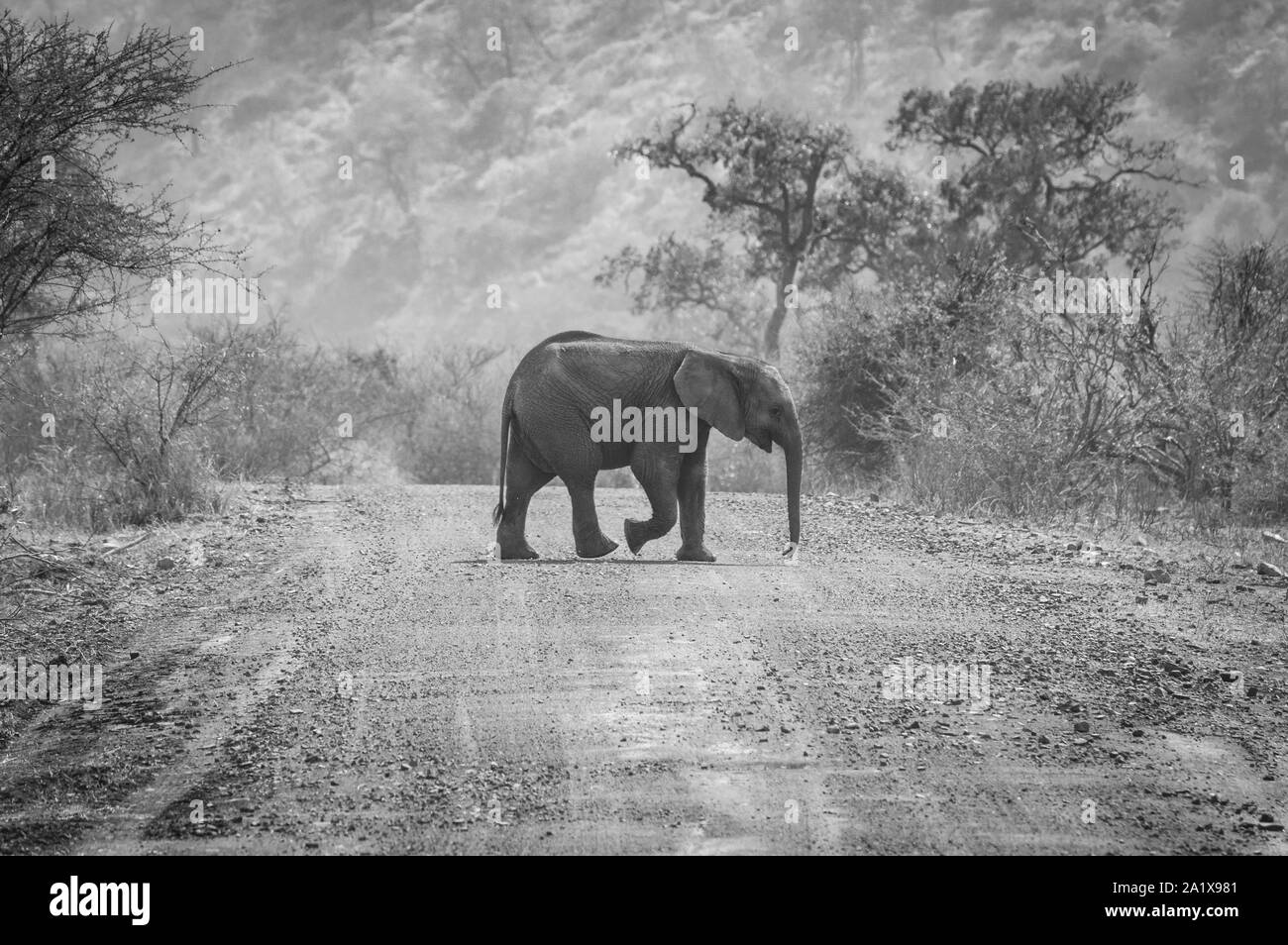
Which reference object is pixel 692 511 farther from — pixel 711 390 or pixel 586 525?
pixel 711 390

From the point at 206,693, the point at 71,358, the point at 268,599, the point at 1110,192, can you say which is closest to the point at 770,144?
the point at 1110,192

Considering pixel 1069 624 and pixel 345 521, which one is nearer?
pixel 1069 624

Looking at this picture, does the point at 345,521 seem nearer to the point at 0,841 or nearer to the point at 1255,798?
the point at 0,841

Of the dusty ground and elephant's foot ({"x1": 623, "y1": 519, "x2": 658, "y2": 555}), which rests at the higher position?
elephant's foot ({"x1": 623, "y1": 519, "x2": 658, "y2": 555})

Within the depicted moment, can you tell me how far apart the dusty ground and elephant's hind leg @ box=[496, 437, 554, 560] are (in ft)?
1.30

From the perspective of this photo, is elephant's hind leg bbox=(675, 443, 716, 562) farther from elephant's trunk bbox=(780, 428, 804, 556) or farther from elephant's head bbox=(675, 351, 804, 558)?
elephant's trunk bbox=(780, 428, 804, 556)

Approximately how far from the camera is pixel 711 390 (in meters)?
11.5

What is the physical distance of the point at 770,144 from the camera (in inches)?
1342

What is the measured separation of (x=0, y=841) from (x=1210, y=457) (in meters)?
14.0

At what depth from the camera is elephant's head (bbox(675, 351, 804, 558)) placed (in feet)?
37.6

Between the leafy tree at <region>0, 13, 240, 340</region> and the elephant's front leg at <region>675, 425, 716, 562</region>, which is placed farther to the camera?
the elephant's front leg at <region>675, 425, 716, 562</region>

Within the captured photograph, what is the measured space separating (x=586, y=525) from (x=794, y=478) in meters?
1.65

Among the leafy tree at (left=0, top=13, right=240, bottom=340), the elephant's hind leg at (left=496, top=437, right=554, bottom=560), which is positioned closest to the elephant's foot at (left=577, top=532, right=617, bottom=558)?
the elephant's hind leg at (left=496, top=437, right=554, bottom=560)

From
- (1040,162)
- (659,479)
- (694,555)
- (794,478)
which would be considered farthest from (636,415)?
(1040,162)
